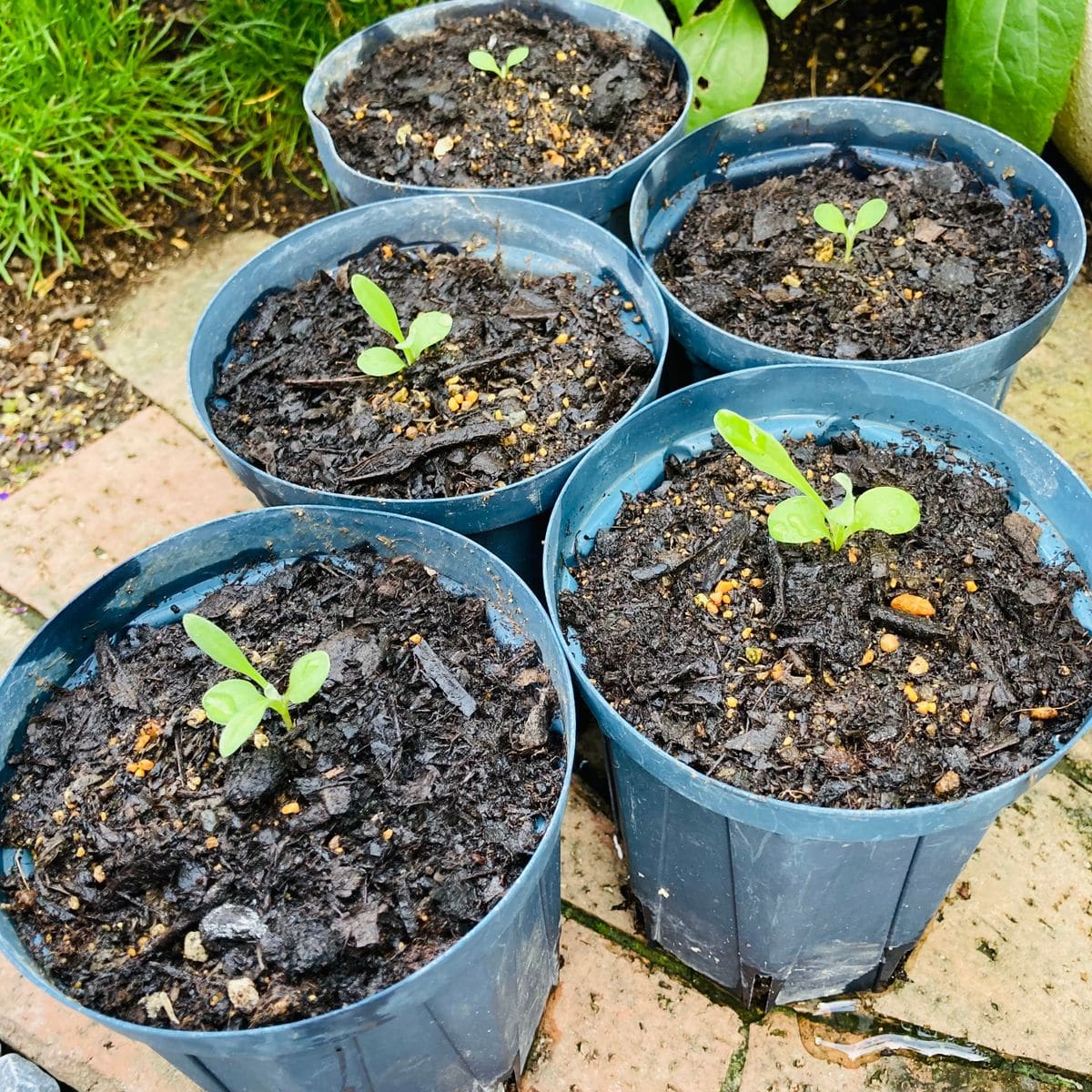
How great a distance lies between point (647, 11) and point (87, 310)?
1403mm

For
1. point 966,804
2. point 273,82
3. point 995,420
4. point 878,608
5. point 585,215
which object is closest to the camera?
point 966,804

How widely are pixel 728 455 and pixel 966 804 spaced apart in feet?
1.91

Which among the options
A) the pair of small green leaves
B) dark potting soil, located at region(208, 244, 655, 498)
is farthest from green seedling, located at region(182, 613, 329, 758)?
the pair of small green leaves

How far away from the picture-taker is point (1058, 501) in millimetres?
1359

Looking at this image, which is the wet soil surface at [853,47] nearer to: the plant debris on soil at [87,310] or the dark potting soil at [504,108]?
the dark potting soil at [504,108]

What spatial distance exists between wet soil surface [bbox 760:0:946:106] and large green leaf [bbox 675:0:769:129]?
1.59 feet

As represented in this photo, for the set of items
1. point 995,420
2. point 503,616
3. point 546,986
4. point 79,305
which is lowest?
point 546,986

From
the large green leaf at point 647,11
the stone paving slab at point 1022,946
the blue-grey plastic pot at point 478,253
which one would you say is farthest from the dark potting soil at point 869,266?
the stone paving slab at point 1022,946

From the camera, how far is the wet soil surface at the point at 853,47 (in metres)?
2.62

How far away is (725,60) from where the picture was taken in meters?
2.15

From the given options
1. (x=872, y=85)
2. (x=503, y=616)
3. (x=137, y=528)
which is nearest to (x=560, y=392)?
(x=503, y=616)

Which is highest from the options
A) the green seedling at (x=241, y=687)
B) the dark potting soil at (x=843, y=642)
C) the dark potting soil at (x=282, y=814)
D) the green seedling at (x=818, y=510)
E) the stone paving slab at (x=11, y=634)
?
the green seedling at (x=818, y=510)

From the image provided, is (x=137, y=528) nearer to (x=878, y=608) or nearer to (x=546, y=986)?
(x=546, y=986)

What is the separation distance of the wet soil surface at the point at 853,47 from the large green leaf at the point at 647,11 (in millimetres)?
568
